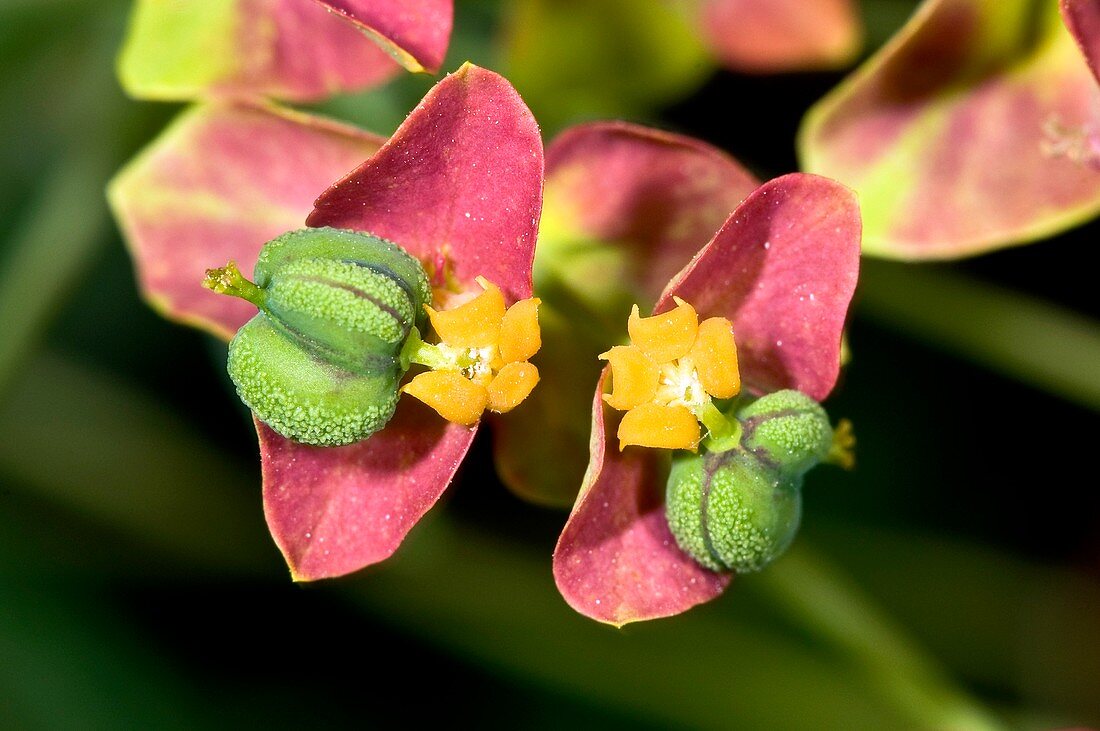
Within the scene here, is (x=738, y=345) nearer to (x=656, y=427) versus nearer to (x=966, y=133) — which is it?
(x=656, y=427)

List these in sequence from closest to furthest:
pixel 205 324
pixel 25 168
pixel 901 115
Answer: pixel 205 324 < pixel 901 115 < pixel 25 168

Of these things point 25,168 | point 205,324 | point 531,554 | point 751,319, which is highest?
point 751,319

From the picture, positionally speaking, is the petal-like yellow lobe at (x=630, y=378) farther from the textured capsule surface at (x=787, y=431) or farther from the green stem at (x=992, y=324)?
the green stem at (x=992, y=324)

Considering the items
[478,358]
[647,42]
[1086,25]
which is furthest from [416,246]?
[647,42]

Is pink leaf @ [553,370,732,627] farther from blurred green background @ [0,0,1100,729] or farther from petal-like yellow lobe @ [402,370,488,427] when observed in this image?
blurred green background @ [0,0,1100,729]

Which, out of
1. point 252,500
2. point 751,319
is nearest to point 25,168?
point 252,500

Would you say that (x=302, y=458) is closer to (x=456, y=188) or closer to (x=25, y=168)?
(x=456, y=188)
